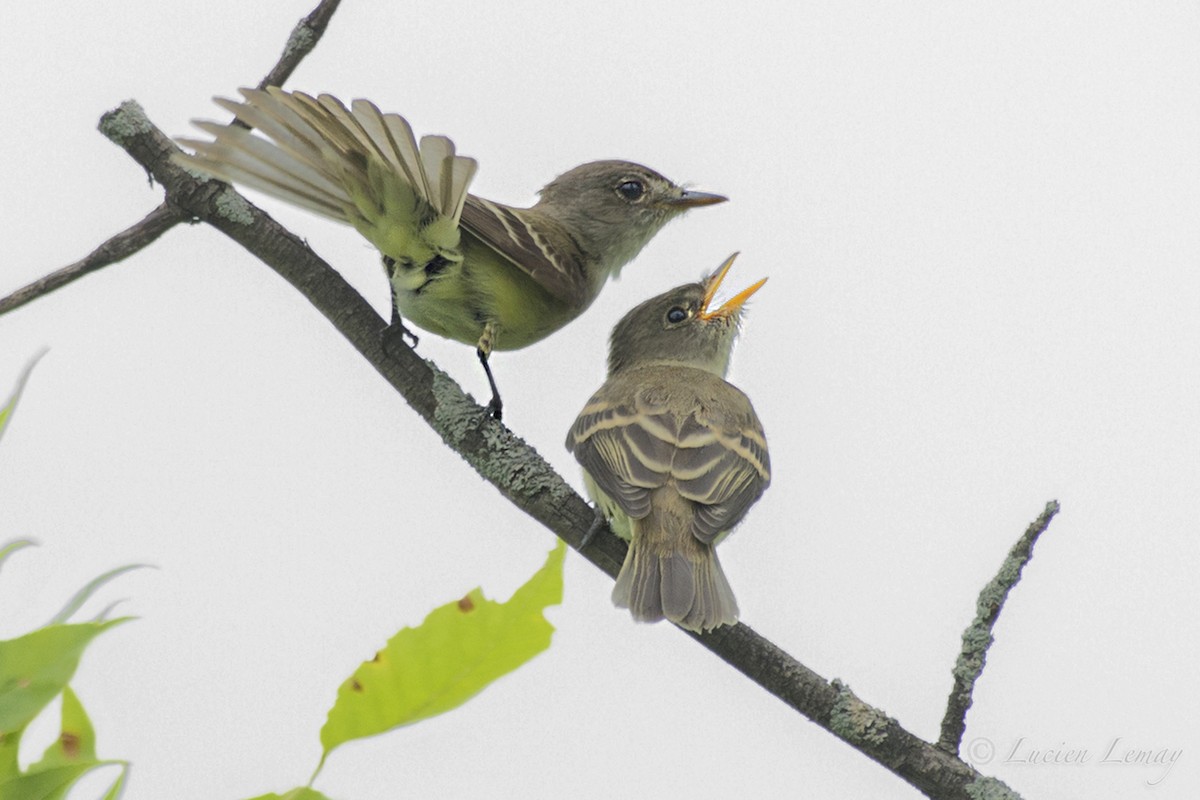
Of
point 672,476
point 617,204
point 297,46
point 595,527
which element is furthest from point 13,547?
point 617,204

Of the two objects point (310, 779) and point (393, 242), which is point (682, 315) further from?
point (310, 779)

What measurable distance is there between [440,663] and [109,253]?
8.87 ft

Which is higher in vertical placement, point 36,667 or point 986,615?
point 986,615

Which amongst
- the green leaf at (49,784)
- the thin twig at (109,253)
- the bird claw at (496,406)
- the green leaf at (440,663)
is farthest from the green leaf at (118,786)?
the bird claw at (496,406)

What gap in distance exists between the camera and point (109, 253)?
4234 mm

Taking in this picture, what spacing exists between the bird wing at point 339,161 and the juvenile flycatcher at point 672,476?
3.99 feet

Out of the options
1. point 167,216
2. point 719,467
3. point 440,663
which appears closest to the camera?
point 440,663

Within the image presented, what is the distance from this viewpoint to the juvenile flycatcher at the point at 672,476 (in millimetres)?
4641

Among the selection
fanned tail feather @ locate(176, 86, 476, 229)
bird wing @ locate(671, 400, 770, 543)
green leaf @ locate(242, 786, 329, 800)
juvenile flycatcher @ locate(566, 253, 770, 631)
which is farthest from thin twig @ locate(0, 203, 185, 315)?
green leaf @ locate(242, 786, 329, 800)

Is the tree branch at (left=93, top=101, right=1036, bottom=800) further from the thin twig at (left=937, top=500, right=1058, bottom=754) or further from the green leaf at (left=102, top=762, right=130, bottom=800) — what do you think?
the green leaf at (left=102, top=762, right=130, bottom=800)

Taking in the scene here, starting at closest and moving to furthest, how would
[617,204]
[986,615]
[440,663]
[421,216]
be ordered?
1. [440,663]
2. [986,615]
3. [421,216]
4. [617,204]

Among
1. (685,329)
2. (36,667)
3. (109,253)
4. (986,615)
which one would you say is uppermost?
(685,329)

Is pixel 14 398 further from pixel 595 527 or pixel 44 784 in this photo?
pixel 595 527

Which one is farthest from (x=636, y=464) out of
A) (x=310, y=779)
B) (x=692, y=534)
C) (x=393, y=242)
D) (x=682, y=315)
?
(x=310, y=779)
